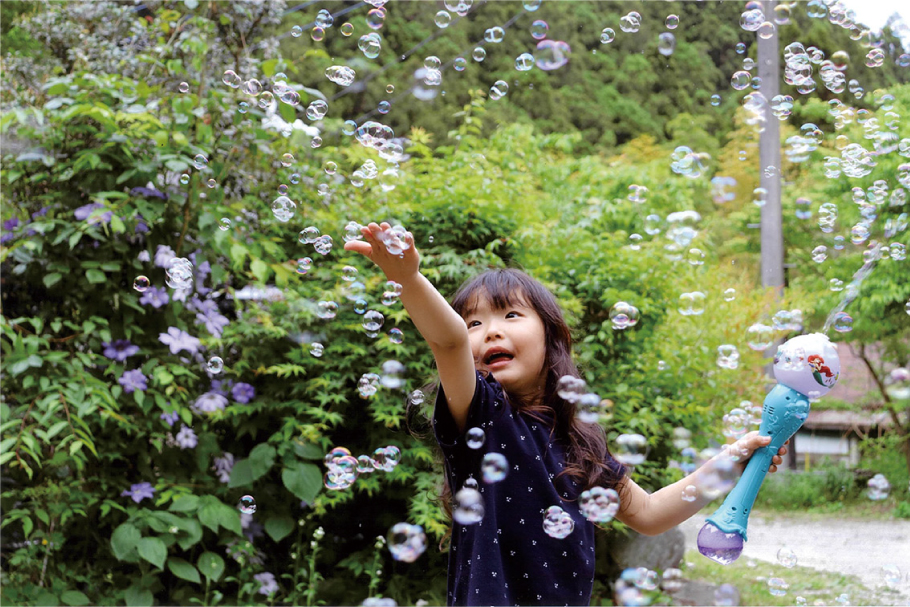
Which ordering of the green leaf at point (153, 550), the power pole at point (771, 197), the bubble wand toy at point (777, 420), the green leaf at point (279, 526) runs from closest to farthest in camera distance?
1. the bubble wand toy at point (777, 420)
2. the green leaf at point (153, 550)
3. the green leaf at point (279, 526)
4. the power pole at point (771, 197)

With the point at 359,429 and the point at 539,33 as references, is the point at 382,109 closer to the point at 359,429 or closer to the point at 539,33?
the point at 539,33

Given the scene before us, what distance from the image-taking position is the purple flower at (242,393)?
9.61ft

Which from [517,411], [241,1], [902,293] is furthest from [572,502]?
[902,293]

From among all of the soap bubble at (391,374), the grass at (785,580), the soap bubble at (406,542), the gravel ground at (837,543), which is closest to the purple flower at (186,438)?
the soap bubble at (391,374)

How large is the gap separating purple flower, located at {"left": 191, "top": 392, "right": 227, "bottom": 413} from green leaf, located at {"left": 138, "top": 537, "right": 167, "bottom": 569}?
0.46 meters

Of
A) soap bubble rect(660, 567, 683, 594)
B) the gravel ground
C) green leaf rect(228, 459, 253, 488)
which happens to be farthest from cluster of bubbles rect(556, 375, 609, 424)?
the gravel ground

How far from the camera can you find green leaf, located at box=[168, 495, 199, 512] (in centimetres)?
264

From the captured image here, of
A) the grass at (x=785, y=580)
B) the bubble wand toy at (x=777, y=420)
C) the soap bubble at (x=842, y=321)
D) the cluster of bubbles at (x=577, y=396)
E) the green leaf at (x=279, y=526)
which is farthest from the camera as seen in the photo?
the grass at (x=785, y=580)

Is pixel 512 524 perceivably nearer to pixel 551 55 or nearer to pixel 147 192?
pixel 551 55

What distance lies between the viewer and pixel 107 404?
8.39ft

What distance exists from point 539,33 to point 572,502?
61.9 inches

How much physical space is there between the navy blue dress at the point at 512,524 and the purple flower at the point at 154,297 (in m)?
1.75

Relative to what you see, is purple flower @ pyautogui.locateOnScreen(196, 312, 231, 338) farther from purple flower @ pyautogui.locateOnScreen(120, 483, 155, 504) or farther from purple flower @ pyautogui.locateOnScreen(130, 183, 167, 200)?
purple flower @ pyautogui.locateOnScreen(120, 483, 155, 504)

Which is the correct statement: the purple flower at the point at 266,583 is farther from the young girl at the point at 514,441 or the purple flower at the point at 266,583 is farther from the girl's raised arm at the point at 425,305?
the girl's raised arm at the point at 425,305
